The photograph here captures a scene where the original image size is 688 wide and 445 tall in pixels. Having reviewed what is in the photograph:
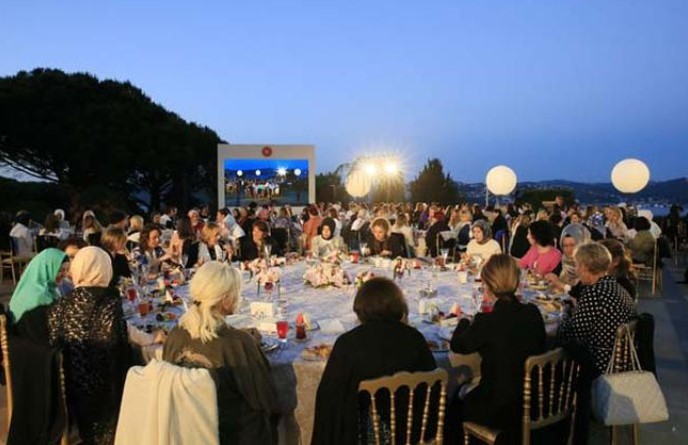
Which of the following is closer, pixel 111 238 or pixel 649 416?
pixel 649 416

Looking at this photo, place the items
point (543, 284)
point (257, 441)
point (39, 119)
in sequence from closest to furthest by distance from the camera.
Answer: point (257, 441), point (543, 284), point (39, 119)

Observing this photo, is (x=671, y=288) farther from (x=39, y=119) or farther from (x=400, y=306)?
(x=39, y=119)

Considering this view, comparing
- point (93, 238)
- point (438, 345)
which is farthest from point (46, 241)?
point (438, 345)

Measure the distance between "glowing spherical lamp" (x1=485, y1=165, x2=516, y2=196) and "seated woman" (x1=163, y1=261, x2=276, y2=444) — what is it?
41.2ft

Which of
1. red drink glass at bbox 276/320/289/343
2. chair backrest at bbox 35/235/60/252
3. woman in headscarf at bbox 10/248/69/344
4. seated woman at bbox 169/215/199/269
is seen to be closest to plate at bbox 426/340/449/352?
red drink glass at bbox 276/320/289/343

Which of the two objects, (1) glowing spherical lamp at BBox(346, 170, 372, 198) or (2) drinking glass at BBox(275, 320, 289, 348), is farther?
(1) glowing spherical lamp at BBox(346, 170, 372, 198)

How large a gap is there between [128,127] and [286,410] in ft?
59.8

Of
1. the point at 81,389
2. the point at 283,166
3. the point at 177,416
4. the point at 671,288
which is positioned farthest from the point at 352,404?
the point at 283,166

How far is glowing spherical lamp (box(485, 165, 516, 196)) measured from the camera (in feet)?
46.5

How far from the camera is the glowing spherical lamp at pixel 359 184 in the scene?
70.9 ft

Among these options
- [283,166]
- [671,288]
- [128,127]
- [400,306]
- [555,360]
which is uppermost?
[128,127]

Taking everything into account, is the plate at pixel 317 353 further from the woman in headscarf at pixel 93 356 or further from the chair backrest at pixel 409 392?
the woman in headscarf at pixel 93 356

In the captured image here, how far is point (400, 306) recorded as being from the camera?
2498 mm

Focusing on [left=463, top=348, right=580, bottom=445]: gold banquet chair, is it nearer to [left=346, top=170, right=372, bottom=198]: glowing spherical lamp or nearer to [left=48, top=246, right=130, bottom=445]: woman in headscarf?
[left=48, top=246, right=130, bottom=445]: woman in headscarf
